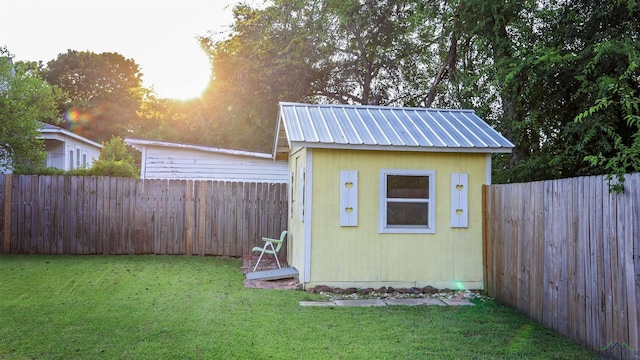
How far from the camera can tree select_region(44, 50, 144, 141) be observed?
122ft

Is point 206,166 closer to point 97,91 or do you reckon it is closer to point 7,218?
point 7,218

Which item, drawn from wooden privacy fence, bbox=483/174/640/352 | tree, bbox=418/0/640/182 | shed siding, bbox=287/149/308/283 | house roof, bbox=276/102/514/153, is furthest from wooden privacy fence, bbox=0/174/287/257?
wooden privacy fence, bbox=483/174/640/352

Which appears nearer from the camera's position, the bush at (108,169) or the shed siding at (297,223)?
the shed siding at (297,223)

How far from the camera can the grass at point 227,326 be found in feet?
15.6

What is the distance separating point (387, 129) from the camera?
8875mm

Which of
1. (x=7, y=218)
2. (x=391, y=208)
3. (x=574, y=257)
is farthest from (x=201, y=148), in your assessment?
(x=574, y=257)

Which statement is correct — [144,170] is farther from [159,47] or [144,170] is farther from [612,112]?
[612,112]

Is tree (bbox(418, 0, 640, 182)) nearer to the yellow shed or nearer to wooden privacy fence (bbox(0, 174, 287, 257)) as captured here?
the yellow shed

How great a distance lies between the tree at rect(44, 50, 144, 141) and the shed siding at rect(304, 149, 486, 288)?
31.4m

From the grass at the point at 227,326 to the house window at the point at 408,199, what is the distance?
164 centimetres

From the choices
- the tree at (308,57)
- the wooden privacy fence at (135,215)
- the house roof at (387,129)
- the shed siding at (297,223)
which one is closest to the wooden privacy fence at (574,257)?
the house roof at (387,129)

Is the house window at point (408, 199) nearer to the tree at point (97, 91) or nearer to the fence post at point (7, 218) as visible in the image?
the fence post at point (7, 218)

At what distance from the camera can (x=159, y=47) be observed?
77.0 feet

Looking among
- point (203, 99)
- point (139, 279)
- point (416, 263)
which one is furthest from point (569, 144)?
point (203, 99)
